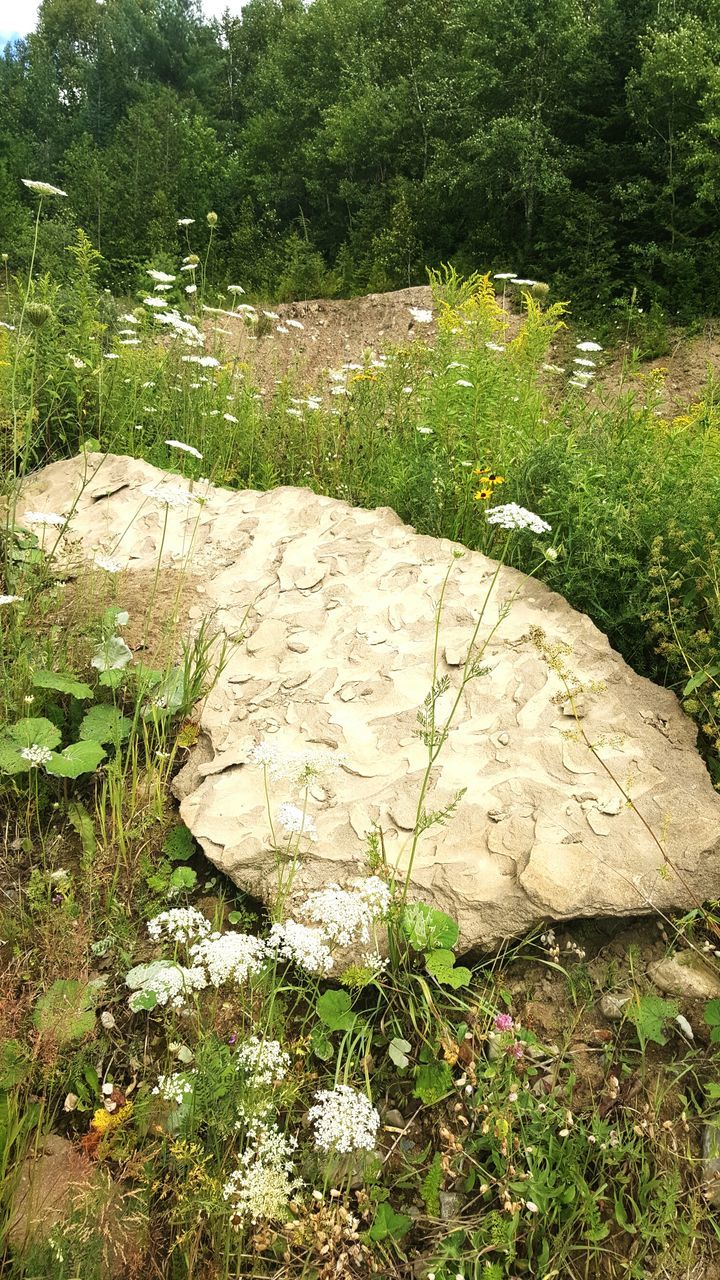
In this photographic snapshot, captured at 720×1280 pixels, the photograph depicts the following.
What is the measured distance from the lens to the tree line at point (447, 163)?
454 inches

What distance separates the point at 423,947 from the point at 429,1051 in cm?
25

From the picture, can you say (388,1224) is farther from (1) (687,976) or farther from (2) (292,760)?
(2) (292,760)

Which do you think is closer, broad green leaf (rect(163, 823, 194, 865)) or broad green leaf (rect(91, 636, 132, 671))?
broad green leaf (rect(163, 823, 194, 865))

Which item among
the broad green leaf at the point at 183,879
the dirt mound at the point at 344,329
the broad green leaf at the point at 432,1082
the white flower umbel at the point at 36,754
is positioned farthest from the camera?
the dirt mound at the point at 344,329

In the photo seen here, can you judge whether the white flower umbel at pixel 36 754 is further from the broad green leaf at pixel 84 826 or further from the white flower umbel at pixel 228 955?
the white flower umbel at pixel 228 955

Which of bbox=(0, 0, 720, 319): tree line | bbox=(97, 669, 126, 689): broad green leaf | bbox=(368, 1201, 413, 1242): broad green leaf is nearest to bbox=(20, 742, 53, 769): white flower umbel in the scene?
bbox=(97, 669, 126, 689): broad green leaf

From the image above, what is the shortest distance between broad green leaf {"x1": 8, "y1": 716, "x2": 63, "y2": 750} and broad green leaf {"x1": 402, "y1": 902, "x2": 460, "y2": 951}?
1318 mm

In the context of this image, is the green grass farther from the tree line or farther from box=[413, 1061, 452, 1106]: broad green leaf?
the tree line

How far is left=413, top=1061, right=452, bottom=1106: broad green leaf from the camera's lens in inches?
75.7

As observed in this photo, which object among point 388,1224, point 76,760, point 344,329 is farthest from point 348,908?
point 344,329

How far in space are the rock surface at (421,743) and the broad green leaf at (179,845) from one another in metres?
0.09

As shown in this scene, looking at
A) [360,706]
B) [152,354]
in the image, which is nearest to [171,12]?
[152,354]

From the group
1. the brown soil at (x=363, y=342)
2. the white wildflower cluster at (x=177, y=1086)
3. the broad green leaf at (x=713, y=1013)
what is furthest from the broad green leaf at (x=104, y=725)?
the brown soil at (x=363, y=342)

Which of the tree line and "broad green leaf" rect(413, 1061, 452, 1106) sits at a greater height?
the tree line
